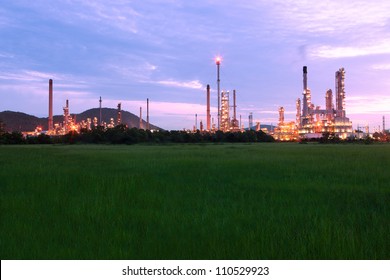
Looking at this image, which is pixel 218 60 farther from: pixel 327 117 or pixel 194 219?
pixel 194 219

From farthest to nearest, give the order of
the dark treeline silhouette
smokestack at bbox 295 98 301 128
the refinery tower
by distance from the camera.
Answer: smokestack at bbox 295 98 301 128, the refinery tower, the dark treeline silhouette

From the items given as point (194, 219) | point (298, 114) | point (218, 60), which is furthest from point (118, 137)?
point (298, 114)

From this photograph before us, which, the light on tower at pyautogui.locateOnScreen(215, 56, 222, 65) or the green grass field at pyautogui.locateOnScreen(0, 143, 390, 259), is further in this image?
the light on tower at pyautogui.locateOnScreen(215, 56, 222, 65)

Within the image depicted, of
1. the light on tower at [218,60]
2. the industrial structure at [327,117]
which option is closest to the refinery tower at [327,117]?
the industrial structure at [327,117]

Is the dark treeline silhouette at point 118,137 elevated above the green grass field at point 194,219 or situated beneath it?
elevated above

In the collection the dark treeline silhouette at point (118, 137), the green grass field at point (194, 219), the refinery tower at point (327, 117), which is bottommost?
the green grass field at point (194, 219)

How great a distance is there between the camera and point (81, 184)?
1133 cm

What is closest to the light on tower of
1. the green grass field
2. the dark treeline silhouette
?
the dark treeline silhouette

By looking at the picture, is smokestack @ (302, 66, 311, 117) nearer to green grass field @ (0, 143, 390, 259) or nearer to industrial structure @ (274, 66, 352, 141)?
industrial structure @ (274, 66, 352, 141)

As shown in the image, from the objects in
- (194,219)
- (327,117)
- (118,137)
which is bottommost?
(194,219)

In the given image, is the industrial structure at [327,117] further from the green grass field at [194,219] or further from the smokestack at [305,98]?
the green grass field at [194,219]

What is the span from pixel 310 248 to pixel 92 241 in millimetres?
3315
